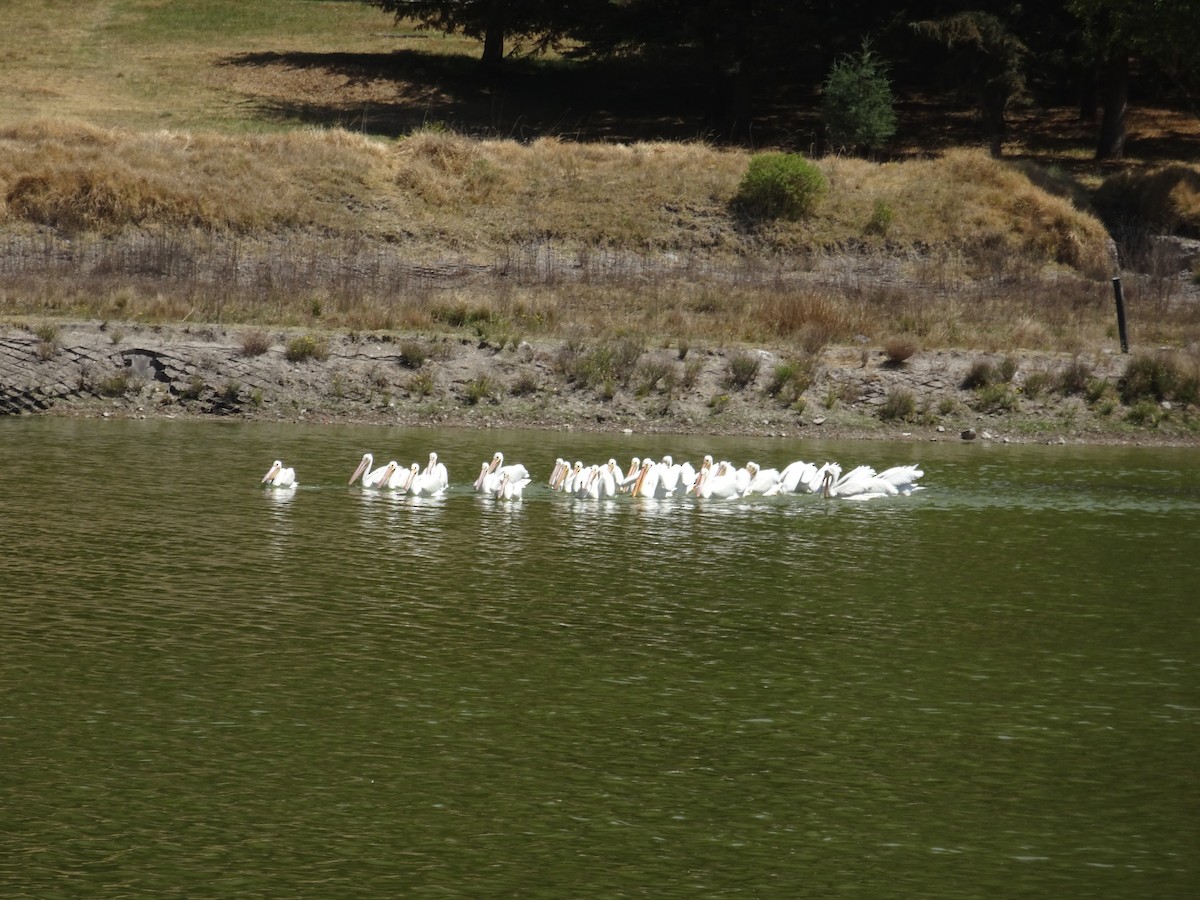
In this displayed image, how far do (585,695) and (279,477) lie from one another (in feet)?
33.2

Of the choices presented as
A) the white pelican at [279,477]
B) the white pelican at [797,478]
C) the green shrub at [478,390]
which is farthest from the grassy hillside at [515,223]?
the white pelican at [279,477]

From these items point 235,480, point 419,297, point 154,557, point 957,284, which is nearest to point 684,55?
point 957,284

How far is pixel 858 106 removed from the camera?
5484 cm

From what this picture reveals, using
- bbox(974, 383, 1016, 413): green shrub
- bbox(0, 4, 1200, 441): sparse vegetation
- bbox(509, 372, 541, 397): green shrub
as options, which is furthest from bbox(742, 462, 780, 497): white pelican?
bbox(974, 383, 1016, 413): green shrub

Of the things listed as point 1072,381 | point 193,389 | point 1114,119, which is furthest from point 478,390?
point 1114,119

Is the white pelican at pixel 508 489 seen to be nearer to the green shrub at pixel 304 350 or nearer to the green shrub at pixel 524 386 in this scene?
the green shrub at pixel 524 386

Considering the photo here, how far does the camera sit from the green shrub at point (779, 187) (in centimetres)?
4847

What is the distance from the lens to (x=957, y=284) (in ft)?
144

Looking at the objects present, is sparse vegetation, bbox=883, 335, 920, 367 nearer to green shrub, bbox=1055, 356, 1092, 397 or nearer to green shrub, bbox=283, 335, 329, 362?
green shrub, bbox=1055, 356, 1092, 397

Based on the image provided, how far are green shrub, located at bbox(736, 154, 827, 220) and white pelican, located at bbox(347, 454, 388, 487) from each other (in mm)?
27826

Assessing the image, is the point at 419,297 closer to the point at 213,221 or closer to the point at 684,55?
the point at 213,221

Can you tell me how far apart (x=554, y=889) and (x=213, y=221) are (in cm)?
3793

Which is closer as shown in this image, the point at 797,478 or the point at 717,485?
the point at 717,485

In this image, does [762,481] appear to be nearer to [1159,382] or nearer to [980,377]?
[980,377]
